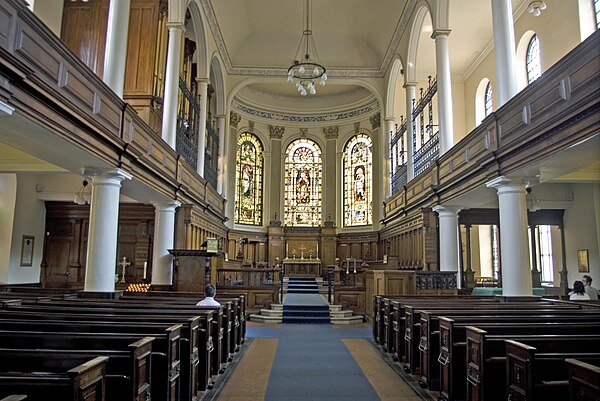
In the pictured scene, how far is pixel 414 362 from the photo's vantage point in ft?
20.8

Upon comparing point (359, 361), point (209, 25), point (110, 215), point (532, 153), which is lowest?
point (359, 361)

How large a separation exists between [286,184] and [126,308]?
17.8m

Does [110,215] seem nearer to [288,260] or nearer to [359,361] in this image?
[359,361]

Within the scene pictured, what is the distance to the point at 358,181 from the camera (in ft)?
74.7

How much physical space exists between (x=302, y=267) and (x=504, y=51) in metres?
14.7

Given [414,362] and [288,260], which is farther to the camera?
[288,260]

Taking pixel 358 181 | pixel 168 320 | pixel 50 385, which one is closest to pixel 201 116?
pixel 358 181

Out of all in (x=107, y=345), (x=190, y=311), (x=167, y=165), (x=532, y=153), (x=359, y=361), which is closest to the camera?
(x=107, y=345)

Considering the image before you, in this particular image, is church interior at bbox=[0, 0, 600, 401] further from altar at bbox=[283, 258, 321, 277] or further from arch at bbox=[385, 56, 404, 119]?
arch at bbox=[385, 56, 404, 119]

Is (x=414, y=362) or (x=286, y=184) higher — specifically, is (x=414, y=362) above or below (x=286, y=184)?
below

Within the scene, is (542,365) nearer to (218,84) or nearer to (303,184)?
(218,84)

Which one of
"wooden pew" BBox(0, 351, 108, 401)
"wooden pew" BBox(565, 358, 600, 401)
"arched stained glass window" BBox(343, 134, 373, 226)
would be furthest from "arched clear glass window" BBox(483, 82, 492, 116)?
"wooden pew" BBox(0, 351, 108, 401)

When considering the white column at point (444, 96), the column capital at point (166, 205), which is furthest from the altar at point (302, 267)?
the white column at point (444, 96)

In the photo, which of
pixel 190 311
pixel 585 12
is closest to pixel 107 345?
pixel 190 311
